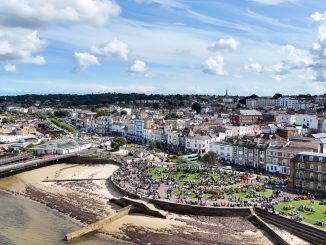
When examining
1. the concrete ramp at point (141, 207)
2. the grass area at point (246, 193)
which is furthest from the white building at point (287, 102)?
the concrete ramp at point (141, 207)

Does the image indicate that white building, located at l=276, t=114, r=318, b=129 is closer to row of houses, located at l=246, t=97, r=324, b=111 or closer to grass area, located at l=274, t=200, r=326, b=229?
row of houses, located at l=246, t=97, r=324, b=111

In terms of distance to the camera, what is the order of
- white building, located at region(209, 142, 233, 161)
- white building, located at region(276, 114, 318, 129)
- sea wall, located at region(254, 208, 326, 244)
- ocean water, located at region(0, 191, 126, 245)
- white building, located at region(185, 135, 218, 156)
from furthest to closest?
white building, located at region(276, 114, 318, 129)
white building, located at region(185, 135, 218, 156)
white building, located at region(209, 142, 233, 161)
ocean water, located at region(0, 191, 126, 245)
sea wall, located at region(254, 208, 326, 244)

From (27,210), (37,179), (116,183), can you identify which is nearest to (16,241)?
(27,210)

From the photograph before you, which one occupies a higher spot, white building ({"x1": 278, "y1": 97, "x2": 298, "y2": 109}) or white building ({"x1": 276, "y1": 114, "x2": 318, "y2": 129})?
Result: white building ({"x1": 278, "y1": 97, "x2": 298, "y2": 109})

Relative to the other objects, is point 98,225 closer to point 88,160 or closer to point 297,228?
point 297,228

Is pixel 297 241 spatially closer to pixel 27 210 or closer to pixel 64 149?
pixel 27 210

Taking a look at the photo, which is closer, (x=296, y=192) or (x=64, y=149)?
(x=296, y=192)

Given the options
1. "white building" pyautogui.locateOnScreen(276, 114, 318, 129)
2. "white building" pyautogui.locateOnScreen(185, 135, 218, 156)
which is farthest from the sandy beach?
"white building" pyautogui.locateOnScreen(276, 114, 318, 129)

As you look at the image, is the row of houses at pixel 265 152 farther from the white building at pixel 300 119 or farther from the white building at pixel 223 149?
the white building at pixel 300 119
